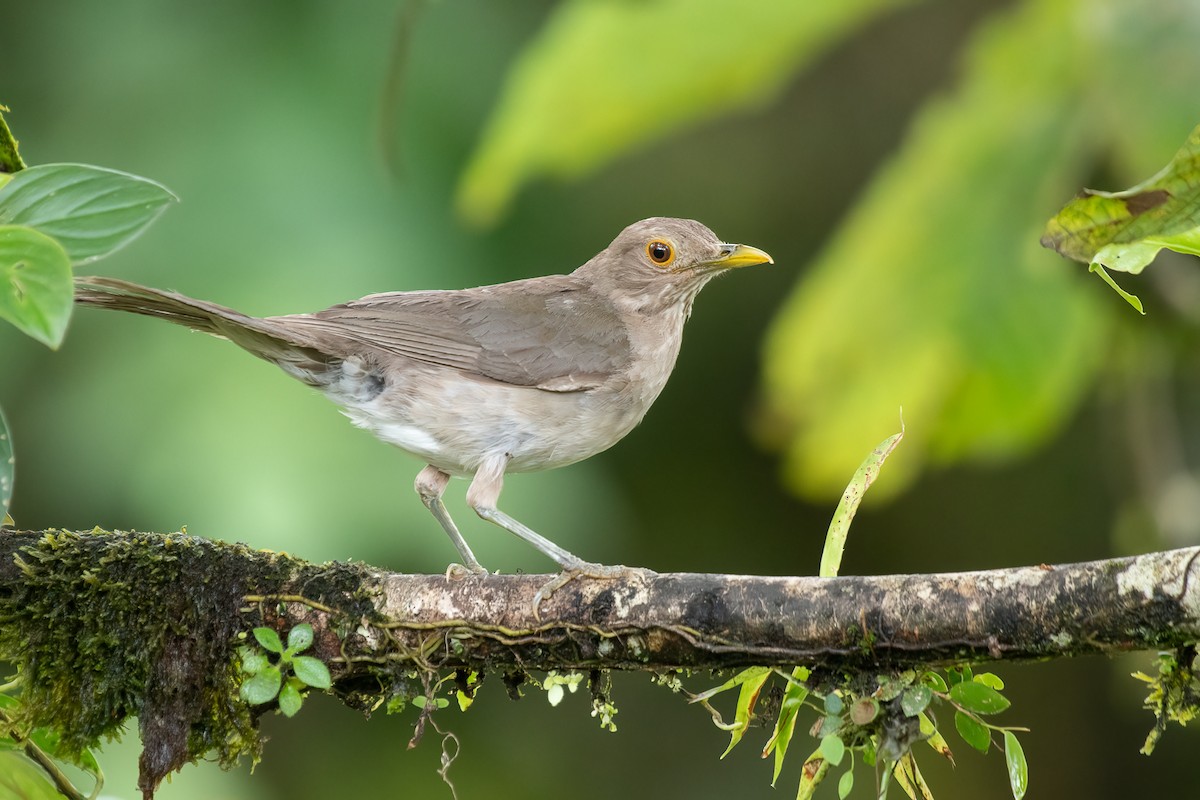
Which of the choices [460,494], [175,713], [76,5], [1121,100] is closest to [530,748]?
[460,494]

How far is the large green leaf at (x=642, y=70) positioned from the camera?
2305 mm

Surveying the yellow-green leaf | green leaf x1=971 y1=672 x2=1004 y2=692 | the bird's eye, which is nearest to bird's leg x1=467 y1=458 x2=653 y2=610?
the bird's eye

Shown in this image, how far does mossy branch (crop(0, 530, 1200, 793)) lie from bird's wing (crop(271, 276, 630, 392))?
1.39 meters

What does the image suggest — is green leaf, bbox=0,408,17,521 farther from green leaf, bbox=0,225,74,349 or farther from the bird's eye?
the bird's eye

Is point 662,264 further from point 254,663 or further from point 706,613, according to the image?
point 254,663

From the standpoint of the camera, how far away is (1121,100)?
101 inches

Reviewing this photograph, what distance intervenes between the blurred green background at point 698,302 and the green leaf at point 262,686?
3.78 ft

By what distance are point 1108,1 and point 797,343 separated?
38.0 inches

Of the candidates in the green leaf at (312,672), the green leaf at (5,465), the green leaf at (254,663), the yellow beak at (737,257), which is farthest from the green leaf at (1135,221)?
the yellow beak at (737,257)

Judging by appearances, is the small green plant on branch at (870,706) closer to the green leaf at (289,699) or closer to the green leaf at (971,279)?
the green leaf at (971,279)

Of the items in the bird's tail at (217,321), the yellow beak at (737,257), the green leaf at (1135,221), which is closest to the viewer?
the green leaf at (1135,221)

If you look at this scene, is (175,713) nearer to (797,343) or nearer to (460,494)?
(797,343)

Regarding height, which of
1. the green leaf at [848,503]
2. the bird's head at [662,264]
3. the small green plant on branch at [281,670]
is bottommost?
the small green plant on branch at [281,670]

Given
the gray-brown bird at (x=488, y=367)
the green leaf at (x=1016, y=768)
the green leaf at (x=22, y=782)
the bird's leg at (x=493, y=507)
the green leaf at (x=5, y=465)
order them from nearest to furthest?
the green leaf at (x=5, y=465)
the green leaf at (x=22, y=782)
the green leaf at (x=1016, y=768)
the bird's leg at (x=493, y=507)
the gray-brown bird at (x=488, y=367)
